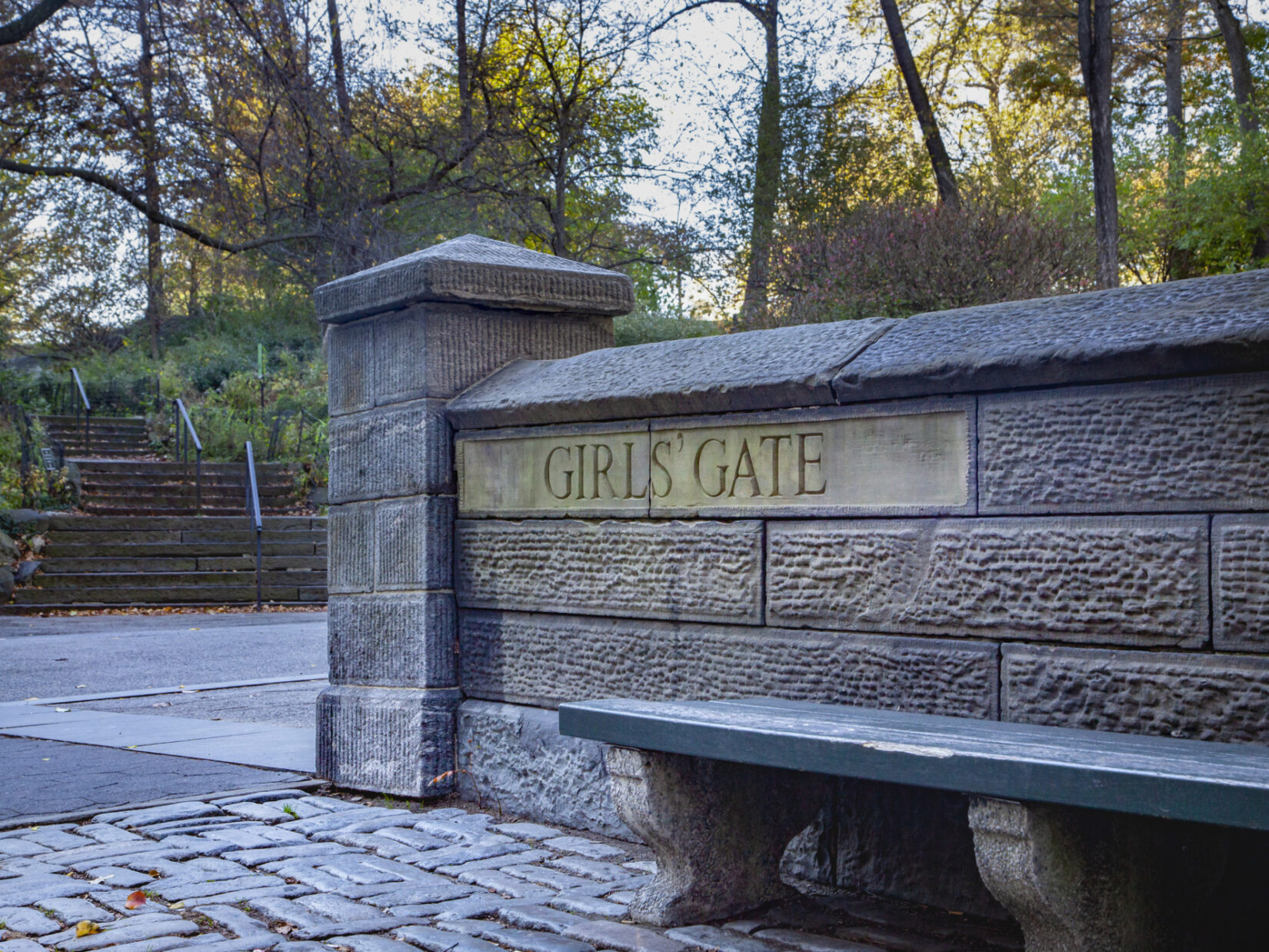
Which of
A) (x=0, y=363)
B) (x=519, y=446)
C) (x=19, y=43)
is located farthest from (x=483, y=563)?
(x=0, y=363)

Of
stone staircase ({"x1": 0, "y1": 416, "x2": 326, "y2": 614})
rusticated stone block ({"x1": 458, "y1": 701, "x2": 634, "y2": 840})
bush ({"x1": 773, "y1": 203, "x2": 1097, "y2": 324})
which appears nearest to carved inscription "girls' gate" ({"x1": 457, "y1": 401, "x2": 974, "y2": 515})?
rusticated stone block ({"x1": 458, "y1": 701, "x2": 634, "y2": 840})

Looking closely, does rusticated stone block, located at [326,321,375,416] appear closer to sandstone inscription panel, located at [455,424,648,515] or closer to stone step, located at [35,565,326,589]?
sandstone inscription panel, located at [455,424,648,515]

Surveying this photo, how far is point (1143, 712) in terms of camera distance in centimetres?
294

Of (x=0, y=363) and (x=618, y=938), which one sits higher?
(x=0, y=363)

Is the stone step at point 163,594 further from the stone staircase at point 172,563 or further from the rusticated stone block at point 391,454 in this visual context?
the rusticated stone block at point 391,454

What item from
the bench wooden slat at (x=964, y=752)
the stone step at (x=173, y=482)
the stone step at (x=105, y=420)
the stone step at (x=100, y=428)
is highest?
the stone step at (x=105, y=420)

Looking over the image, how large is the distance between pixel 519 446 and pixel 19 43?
53.8 feet

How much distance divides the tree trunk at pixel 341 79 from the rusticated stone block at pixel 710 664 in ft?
46.6

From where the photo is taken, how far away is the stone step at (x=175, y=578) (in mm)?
15219

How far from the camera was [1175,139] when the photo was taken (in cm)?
2506

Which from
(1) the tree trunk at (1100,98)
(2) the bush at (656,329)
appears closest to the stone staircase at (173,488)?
(2) the bush at (656,329)

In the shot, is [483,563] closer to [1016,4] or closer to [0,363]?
[1016,4]

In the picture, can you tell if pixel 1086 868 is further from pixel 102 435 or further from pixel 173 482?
pixel 102 435

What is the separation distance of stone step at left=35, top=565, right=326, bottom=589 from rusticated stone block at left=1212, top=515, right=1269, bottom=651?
14454mm
